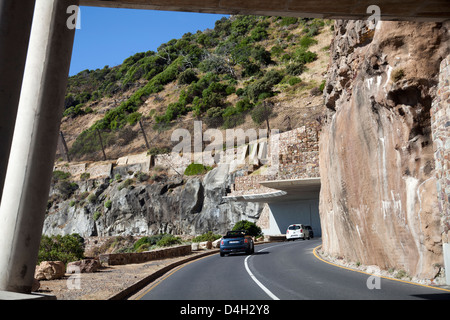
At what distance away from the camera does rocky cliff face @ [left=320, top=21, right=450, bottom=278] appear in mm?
11523

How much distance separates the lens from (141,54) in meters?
146

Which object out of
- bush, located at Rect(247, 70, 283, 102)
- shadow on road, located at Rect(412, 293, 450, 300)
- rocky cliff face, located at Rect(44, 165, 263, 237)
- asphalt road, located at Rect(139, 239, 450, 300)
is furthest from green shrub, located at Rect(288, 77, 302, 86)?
shadow on road, located at Rect(412, 293, 450, 300)

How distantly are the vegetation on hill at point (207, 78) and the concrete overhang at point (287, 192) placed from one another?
25.3m

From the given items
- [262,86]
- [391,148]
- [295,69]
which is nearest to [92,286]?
[391,148]

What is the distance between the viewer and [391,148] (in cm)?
1308

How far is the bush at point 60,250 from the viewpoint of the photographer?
19.5 meters

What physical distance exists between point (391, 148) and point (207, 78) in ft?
283

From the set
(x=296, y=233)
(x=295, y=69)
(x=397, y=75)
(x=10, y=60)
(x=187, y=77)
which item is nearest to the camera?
(x=10, y=60)

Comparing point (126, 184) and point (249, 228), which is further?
point (126, 184)

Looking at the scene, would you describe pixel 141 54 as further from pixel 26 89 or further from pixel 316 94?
pixel 26 89

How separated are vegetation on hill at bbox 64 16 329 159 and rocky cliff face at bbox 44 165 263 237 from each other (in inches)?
643

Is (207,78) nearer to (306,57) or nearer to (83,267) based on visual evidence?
(306,57)

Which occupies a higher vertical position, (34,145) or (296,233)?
(34,145)

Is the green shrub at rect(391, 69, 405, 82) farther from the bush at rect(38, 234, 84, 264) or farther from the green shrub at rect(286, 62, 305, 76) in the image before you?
the green shrub at rect(286, 62, 305, 76)
